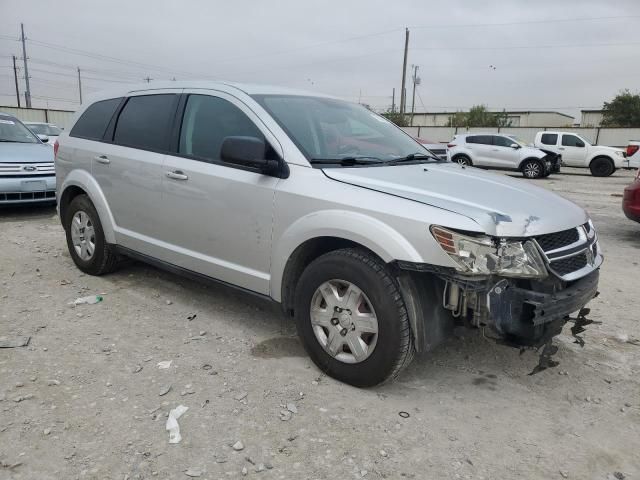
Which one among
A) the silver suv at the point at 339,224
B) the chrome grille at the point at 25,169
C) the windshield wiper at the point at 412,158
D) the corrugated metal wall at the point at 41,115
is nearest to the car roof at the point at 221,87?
the silver suv at the point at 339,224

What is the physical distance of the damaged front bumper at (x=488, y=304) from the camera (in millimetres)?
2547

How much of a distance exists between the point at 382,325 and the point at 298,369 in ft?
2.56

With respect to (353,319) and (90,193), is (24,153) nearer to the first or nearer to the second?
(90,193)

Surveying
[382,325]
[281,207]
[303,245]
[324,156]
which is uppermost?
[324,156]

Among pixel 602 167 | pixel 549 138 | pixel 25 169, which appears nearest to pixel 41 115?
pixel 25 169

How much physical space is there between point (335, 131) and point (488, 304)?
1.77 meters

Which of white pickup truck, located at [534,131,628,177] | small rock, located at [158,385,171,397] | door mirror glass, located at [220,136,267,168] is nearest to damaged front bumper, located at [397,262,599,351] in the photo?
door mirror glass, located at [220,136,267,168]

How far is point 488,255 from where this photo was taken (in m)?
2.51

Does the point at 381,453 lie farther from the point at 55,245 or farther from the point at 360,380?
the point at 55,245

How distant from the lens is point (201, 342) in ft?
11.8

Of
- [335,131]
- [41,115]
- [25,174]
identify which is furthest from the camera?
[41,115]

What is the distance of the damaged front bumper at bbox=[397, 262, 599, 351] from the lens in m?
2.55

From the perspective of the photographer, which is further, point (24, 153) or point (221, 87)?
point (24, 153)

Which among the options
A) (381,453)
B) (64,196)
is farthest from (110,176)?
(381,453)
